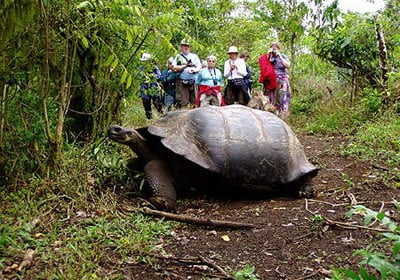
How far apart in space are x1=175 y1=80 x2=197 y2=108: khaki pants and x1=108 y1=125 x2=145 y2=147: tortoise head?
4.48 m

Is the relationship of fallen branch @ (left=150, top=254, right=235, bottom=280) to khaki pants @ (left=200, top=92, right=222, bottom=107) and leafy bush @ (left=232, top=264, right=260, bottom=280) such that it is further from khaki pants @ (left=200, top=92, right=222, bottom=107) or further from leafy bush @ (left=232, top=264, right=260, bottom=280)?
khaki pants @ (left=200, top=92, right=222, bottom=107)

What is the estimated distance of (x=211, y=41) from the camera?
45.9 feet

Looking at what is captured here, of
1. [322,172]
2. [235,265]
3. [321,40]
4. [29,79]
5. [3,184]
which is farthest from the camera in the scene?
[321,40]

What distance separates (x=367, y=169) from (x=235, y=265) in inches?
106

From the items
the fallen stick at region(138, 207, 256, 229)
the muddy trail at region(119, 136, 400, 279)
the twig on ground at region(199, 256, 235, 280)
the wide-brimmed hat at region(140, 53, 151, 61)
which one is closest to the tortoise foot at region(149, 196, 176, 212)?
the muddy trail at region(119, 136, 400, 279)

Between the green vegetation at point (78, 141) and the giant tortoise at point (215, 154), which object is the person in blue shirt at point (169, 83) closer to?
the green vegetation at point (78, 141)

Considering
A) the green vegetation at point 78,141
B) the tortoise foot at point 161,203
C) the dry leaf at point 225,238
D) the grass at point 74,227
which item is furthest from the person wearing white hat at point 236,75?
the dry leaf at point 225,238

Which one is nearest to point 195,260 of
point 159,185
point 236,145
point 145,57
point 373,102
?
point 159,185

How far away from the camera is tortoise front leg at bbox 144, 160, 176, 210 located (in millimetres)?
3760

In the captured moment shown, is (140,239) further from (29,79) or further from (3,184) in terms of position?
(29,79)

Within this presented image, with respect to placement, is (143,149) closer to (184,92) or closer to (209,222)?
(209,222)

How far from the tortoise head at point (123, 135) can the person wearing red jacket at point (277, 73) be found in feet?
17.2

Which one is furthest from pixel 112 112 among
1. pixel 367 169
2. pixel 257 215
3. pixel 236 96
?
pixel 236 96

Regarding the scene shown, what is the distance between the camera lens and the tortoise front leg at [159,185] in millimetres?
3760
